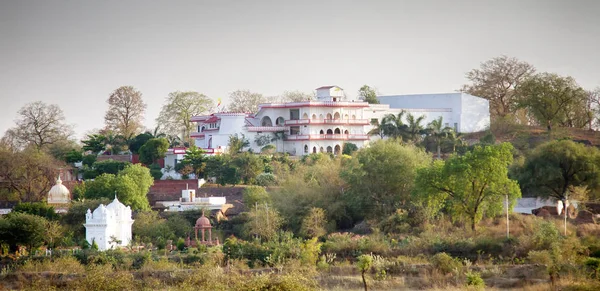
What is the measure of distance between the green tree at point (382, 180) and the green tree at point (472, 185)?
224 cm

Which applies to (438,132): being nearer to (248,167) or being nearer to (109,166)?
(248,167)

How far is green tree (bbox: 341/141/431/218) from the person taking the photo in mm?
37812

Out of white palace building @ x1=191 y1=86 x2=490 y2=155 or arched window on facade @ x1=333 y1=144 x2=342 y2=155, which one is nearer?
arched window on facade @ x1=333 y1=144 x2=342 y2=155

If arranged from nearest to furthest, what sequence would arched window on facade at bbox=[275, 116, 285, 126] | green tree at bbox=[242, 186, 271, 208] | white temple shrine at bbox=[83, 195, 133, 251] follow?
white temple shrine at bbox=[83, 195, 133, 251]
green tree at bbox=[242, 186, 271, 208]
arched window on facade at bbox=[275, 116, 285, 126]

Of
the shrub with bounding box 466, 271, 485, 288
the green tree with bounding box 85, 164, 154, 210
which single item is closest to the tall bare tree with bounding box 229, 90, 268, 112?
the green tree with bounding box 85, 164, 154, 210

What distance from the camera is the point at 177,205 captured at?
1656 inches

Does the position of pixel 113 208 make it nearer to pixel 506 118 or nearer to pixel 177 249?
pixel 177 249

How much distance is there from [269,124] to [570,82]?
15144mm

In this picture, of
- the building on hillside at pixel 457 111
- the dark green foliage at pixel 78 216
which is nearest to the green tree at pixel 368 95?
the building on hillside at pixel 457 111

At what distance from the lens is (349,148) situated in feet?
173

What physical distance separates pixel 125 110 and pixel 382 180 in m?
26.0

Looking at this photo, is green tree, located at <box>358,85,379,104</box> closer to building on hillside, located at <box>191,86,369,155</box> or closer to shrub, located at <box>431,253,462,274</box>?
building on hillside, located at <box>191,86,369,155</box>

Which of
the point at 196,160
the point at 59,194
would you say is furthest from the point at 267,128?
the point at 59,194

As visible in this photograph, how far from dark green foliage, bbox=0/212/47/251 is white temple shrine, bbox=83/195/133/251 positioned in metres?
1.59
